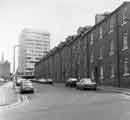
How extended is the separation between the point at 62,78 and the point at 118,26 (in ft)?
109

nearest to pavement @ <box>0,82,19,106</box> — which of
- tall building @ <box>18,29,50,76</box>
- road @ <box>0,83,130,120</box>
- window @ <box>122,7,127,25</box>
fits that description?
road @ <box>0,83,130,120</box>

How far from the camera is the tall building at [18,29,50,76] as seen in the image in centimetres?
14650

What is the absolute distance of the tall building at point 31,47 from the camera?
146500 mm

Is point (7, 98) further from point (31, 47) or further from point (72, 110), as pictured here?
point (31, 47)

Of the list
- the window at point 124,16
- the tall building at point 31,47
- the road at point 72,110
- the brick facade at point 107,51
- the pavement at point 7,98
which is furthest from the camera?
the tall building at point 31,47

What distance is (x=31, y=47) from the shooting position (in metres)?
154

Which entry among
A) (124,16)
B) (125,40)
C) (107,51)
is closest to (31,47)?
(107,51)

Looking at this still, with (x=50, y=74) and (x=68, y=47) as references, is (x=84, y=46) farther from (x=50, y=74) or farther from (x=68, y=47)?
(x=50, y=74)

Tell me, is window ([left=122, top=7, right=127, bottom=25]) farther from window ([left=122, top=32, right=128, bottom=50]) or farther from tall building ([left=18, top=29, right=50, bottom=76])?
→ tall building ([left=18, top=29, right=50, bottom=76])

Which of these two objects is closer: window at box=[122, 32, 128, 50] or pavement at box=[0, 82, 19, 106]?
pavement at box=[0, 82, 19, 106]

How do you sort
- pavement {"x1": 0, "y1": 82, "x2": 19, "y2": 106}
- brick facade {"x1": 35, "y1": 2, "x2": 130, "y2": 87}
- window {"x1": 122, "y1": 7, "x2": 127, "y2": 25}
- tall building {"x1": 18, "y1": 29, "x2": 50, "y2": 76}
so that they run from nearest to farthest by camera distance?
pavement {"x1": 0, "y1": 82, "x2": 19, "y2": 106} < brick facade {"x1": 35, "y1": 2, "x2": 130, "y2": 87} < window {"x1": 122, "y1": 7, "x2": 127, "y2": 25} < tall building {"x1": 18, "y1": 29, "x2": 50, "y2": 76}

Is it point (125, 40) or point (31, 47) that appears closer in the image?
point (125, 40)

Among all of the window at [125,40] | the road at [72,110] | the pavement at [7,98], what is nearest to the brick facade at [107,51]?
the window at [125,40]

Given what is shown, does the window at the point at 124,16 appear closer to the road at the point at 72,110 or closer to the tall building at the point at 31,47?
the road at the point at 72,110
